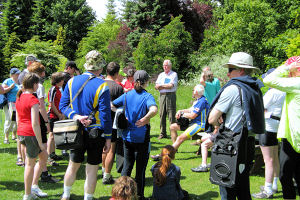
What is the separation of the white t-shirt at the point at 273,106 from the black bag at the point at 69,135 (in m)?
3.02

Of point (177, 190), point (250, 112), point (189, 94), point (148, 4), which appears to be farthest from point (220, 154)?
point (148, 4)

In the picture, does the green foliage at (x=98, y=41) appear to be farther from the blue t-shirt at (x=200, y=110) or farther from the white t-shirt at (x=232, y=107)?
the white t-shirt at (x=232, y=107)

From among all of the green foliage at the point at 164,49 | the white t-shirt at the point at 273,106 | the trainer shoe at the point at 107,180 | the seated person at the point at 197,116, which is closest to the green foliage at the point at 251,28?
the green foliage at the point at 164,49

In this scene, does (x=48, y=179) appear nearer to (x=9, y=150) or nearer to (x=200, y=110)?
(x=9, y=150)

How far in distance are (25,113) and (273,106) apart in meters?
4.00

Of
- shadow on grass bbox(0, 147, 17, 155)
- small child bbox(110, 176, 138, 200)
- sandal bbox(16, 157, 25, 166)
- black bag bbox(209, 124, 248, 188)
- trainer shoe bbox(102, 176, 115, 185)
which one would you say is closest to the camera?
small child bbox(110, 176, 138, 200)

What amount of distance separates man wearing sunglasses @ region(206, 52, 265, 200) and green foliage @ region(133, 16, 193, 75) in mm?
15787

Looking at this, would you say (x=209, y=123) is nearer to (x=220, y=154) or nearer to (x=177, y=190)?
(x=220, y=154)

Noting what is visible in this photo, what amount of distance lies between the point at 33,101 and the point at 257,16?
47.5ft

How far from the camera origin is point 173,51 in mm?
20984

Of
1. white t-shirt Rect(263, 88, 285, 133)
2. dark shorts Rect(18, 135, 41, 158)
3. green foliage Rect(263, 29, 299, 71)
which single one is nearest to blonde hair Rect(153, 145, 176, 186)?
white t-shirt Rect(263, 88, 285, 133)

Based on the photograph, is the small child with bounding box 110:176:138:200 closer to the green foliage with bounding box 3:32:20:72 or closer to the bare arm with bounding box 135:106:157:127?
the bare arm with bounding box 135:106:157:127

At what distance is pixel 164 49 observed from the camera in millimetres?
20094

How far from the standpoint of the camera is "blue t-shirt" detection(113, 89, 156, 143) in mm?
4461
